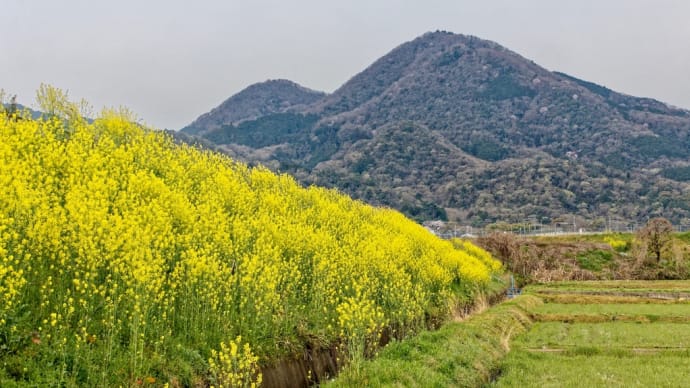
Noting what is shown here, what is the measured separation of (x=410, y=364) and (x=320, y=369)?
297cm

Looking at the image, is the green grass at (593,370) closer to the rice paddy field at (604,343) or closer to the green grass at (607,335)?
the rice paddy field at (604,343)

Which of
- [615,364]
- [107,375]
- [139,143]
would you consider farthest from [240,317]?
[615,364]

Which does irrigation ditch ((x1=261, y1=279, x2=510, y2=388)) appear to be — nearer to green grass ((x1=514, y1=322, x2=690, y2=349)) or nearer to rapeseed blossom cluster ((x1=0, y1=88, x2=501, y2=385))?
rapeseed blossom cluster ((x1=0, y1=88, x2=501, y2=385))

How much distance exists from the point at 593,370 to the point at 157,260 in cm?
1453

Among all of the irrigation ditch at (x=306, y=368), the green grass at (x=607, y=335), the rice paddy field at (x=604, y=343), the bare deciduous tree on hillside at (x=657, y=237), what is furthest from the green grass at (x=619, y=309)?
the bare deciduous tree on hillside at (x=657, y=237)

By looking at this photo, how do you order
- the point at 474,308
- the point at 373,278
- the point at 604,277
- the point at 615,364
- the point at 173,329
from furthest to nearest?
the point at 604,277 < the point at 474,308 < the point at 373,278 < the point at 615,364 < the point at 173,329

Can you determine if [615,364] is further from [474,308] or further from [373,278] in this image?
[474,308]

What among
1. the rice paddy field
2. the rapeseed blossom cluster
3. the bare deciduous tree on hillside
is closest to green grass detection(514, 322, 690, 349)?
the rice paddy field

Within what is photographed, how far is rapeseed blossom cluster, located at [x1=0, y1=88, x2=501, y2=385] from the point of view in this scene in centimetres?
1077

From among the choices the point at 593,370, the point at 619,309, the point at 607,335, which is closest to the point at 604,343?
the point at 607,335

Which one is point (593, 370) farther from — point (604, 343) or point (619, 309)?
point (619, 309)

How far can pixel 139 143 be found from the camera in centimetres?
2297

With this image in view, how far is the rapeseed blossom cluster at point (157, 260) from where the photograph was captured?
10766mm

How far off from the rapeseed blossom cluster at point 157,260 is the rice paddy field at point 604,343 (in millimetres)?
5338
